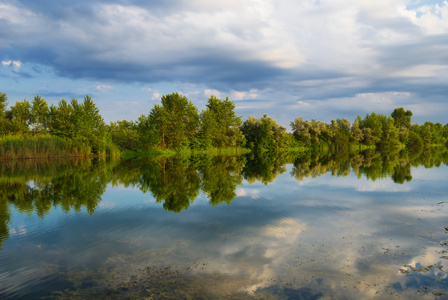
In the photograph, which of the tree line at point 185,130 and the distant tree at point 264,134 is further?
the distant tree at point 264,134

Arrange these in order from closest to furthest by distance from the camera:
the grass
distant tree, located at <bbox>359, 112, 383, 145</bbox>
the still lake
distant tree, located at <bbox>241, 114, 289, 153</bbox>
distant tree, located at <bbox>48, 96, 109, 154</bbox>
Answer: the still lake → distant tree, located at <bbox>48, 96, 109, 154</bbox> → the grass → distant tree, located at <bbox>241, 114, 289, 153</bbox> → distant tree, located at <bbox>359, 112, 383, 145</bbox>

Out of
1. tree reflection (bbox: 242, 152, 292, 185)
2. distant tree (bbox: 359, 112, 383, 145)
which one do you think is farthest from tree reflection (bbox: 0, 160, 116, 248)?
distant tree (bbox: 359, 112, 383, 145)

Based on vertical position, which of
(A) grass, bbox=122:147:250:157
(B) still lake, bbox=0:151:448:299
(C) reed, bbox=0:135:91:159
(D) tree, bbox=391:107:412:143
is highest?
(D) tree, bbox=391:107:412:143

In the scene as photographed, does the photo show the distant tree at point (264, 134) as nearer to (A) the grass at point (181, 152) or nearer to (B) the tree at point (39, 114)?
(A) the grass at point (181, 152)

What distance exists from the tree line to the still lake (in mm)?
39478

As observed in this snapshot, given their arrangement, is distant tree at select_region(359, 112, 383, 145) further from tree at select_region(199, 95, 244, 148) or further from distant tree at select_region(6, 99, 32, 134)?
distant tree at select_region(6, 99, 32, 134)

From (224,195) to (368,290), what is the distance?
37.2 feet

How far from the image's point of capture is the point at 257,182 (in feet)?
72.5

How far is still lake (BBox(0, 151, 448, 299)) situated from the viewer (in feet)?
21.1

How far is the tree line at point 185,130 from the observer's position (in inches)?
2192

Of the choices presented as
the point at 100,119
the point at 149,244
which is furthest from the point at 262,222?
the point at 100,119

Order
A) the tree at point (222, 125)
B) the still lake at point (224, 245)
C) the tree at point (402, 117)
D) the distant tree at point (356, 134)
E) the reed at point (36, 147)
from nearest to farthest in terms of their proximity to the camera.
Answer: the still lake at point (224, 245)
the reed at point (36, 147)
the tree at point (222, 125)
the distant tree at point (356, 134)
the tree at point (402, 117)

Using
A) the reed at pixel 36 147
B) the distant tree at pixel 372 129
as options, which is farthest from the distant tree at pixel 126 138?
the distant tree at pixel 372 129

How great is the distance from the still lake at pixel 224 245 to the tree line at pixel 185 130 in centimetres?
3948
